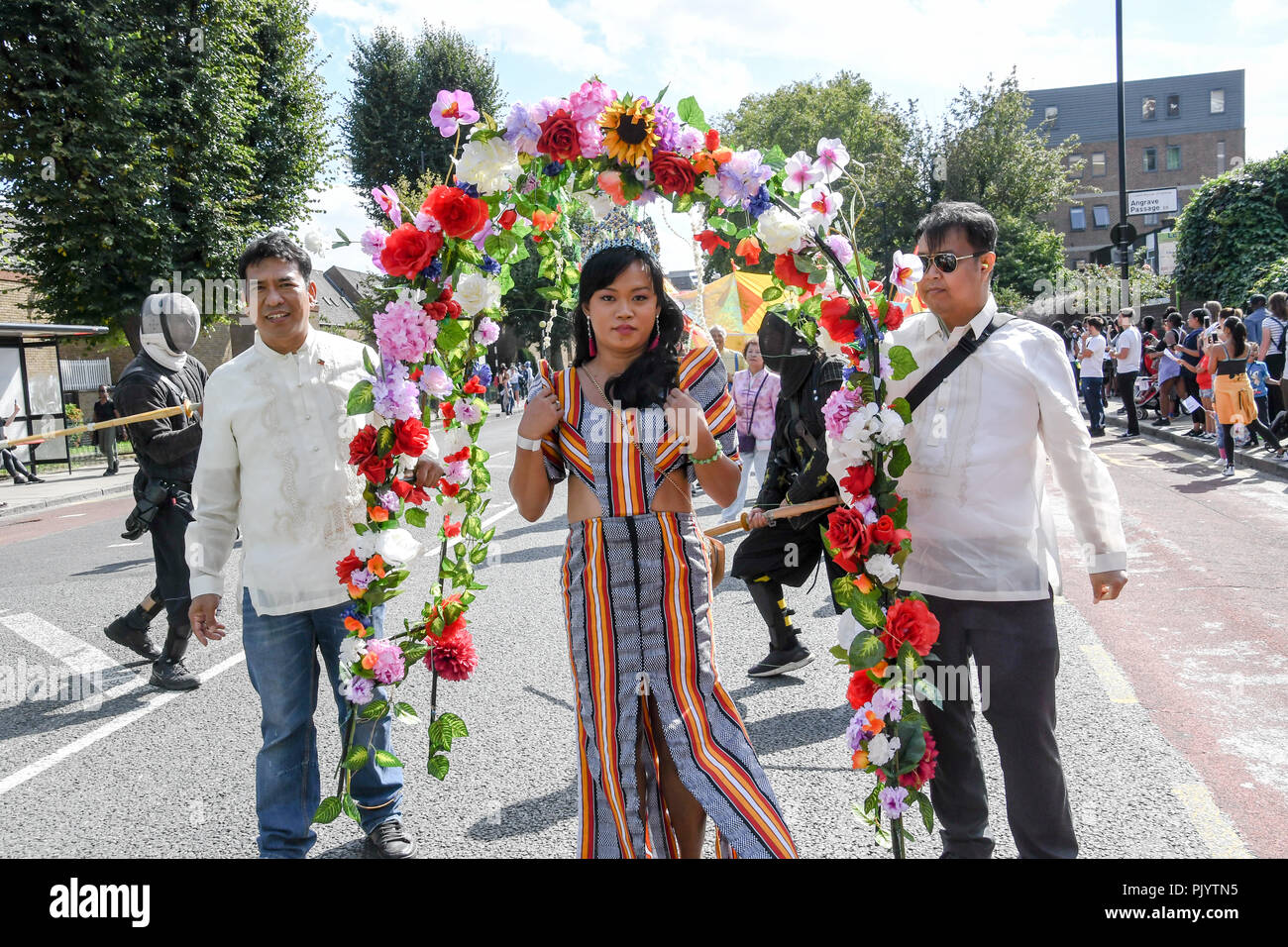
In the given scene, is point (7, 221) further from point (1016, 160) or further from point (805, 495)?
point (1016, 160)

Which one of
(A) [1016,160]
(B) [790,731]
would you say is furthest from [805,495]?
(A) [1016,160]

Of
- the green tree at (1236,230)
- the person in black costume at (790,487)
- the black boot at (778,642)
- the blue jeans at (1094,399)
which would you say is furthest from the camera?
the green tree at (1236,230)

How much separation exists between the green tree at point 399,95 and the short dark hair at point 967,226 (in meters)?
43.4

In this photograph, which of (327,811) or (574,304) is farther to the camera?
(574,304)

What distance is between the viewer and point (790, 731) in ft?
15.2

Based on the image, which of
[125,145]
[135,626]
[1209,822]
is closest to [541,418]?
[1209,822]

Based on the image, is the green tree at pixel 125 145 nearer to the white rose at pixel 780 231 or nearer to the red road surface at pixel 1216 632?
the red road surface at pixel 1216 632

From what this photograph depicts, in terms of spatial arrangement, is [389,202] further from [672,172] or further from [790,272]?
[790,272]

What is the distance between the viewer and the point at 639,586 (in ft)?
9.19

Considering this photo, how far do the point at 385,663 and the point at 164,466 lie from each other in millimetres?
3540

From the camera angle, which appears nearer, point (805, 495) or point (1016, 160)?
point (805, 495)

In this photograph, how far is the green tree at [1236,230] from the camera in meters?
23.1

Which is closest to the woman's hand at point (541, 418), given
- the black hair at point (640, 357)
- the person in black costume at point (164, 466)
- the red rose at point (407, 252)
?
the black hair at point (640, 357)
